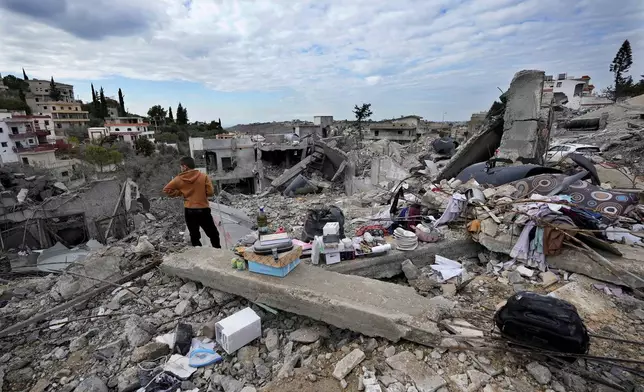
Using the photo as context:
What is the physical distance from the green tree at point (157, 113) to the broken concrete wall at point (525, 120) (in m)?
49.6

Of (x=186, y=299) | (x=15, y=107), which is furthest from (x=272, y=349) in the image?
(x=15, y=107)

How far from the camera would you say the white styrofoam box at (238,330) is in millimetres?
2367

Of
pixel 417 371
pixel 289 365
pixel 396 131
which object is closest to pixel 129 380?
pixel 289 365

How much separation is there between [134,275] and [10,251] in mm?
9401

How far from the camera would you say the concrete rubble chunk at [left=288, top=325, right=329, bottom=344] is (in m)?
2.47

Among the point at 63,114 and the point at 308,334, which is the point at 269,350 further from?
the point at 63,114

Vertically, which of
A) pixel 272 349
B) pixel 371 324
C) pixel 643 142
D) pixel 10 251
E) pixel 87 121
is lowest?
pixel 10 251

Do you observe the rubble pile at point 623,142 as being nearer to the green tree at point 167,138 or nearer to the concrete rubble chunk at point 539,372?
the concrete rubble chunk at point 539,372

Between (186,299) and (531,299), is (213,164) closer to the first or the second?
(186,299)

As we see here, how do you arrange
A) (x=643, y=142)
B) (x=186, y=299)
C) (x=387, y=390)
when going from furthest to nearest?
(x=643, y=142) → (x=186, y=299) → (x=387, y=390)

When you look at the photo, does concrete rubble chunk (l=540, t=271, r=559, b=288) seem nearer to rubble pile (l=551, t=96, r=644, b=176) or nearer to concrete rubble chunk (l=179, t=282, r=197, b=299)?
concrete rubble chunk (l=179, t=282, r=197, b=299)

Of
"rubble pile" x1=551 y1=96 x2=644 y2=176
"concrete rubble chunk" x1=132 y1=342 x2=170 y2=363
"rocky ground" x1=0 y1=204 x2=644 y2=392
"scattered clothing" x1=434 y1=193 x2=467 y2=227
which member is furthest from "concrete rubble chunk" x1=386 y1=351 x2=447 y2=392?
"rubble pile" x1=551 y1=96 x2=644 y2=176

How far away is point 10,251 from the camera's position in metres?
9.23

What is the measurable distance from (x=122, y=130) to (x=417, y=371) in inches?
1772
